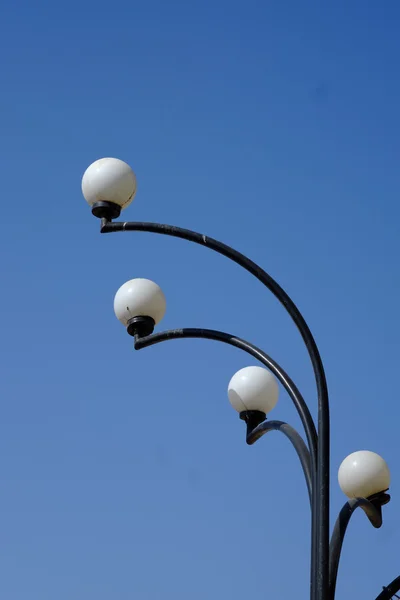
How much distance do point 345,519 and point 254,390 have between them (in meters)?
1.21

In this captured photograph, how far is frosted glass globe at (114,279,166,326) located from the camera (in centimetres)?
675

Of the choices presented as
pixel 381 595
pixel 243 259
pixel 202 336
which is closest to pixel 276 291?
pixel 243 259

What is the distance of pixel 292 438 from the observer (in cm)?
610

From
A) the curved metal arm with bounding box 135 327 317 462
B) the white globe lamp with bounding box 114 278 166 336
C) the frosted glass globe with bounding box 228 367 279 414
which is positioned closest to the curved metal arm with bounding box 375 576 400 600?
the curved metal arm with bounding box 135 327 317 462

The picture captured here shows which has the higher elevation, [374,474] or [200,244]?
[200,244]

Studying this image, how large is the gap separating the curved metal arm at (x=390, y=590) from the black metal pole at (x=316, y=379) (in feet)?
2.11

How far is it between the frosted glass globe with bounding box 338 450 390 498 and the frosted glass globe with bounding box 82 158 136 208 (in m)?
2.24

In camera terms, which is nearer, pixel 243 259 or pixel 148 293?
pixel 243 259

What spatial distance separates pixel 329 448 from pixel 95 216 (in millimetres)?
2138

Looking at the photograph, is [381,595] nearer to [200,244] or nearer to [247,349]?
[247,349]

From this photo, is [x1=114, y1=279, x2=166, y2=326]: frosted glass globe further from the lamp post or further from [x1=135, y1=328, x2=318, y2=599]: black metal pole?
[x1=135, y1=328, x2=318, y2=599]: black metal pole

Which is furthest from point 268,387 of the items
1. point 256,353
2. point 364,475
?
point 364,475

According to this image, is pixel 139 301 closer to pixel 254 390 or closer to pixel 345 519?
pixel 254 390

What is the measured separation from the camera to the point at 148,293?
→ 6762mm
